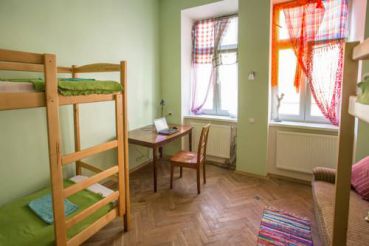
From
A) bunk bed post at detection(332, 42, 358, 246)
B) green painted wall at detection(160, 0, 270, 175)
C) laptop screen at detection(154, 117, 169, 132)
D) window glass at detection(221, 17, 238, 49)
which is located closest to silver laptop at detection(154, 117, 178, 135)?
laptop screen at detection(154, 117, 169, 132)

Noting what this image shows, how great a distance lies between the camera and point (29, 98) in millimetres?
1299

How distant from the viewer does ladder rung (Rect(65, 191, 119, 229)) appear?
1.61 m

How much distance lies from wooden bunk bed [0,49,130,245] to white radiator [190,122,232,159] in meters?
2.00

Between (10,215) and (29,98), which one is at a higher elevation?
(29,98)

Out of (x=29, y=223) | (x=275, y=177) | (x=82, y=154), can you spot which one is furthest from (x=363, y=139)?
(x=29, y=223)

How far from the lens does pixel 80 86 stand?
1.61 meters

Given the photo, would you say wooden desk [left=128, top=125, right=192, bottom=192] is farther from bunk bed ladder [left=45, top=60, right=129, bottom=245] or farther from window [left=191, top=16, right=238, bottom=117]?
window [left=191, top=16, right=238, bottom=117]

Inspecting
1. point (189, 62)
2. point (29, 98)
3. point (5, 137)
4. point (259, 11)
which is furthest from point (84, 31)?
point (259, 11)

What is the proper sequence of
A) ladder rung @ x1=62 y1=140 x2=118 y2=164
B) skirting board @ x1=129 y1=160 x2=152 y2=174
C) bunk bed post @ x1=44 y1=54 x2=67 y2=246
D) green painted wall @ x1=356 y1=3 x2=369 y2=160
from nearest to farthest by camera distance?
bunk bed post @ x1=44 y1=54 x2=67 y2=246 < ladder rung @ x1=62 y1=140 x2=118 y2=164 < green painted wall @ x1=356 y1=3 x2=369 y2=160 < skirting board @ x1=129 y1=160 x2=152 y2=174

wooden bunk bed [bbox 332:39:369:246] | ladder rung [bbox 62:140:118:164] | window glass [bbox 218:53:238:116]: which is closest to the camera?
wooden bunk bed [bbox 332:39:369:246]

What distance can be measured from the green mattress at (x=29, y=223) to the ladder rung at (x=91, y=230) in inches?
1.2

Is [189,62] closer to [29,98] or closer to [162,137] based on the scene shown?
[162,137]

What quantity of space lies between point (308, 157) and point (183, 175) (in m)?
1.82

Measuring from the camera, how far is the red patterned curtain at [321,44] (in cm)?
285
